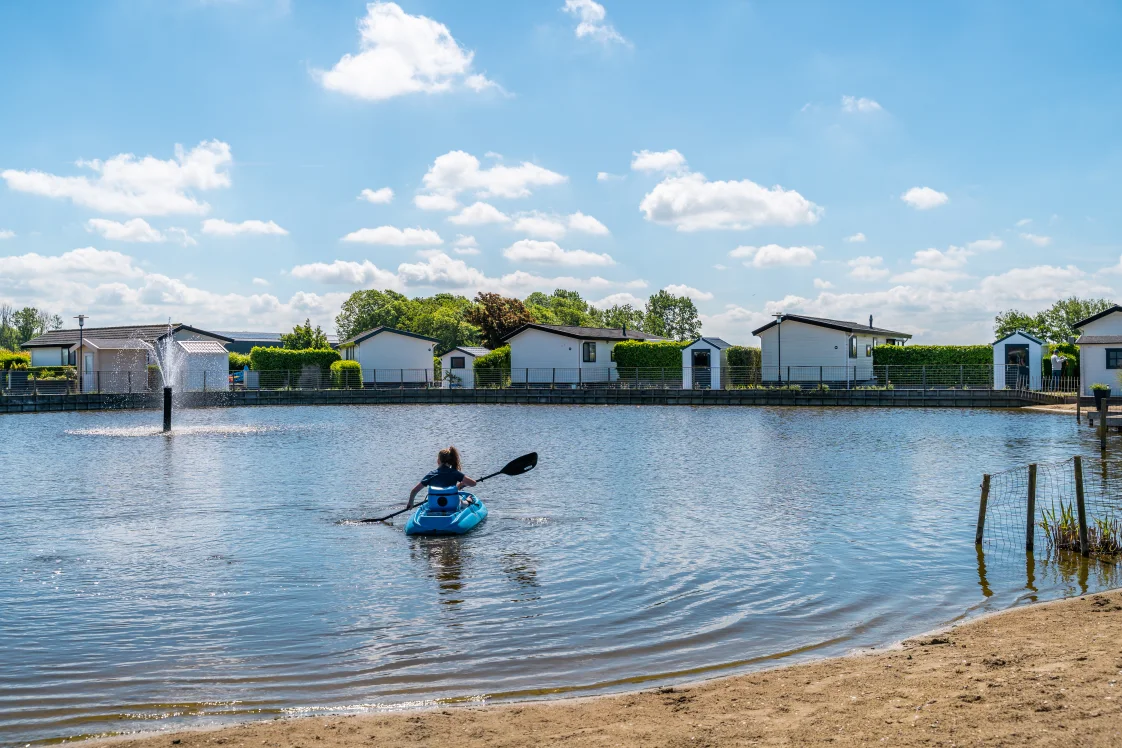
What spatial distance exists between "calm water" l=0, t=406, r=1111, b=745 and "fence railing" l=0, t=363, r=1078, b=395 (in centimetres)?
3091

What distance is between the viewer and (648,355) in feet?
209

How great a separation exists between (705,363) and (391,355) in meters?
23.7

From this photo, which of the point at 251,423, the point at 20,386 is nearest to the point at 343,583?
the point at 251,423

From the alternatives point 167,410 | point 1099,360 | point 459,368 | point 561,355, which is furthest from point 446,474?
point 459,368

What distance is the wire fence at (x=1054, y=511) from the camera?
12320mm

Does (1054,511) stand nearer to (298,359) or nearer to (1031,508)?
(1031,508)

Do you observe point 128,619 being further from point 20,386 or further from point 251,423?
point 20,386

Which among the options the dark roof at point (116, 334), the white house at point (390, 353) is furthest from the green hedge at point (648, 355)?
the dark roof at point (116, 334)

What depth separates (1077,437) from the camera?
1214 inches

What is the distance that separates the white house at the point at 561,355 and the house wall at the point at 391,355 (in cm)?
690

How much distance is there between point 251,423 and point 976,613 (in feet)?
121

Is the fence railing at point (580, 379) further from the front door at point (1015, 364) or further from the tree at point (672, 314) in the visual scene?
the tree at point (672, 314)

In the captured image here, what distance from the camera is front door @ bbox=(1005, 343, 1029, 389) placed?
168 ft

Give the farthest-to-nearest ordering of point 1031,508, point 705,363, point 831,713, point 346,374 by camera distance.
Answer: point 346,374, point 705,363, point 1031,508, point 831,713
